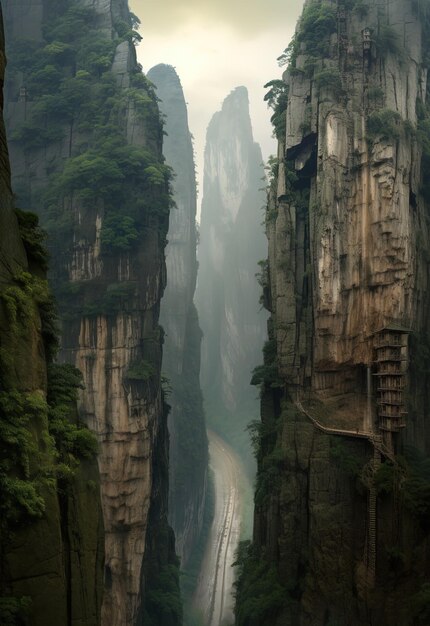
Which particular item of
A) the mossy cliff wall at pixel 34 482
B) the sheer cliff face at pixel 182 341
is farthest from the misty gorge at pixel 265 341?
the sheer cliff face at pixel 182 341

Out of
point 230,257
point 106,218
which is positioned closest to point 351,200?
point 106,218

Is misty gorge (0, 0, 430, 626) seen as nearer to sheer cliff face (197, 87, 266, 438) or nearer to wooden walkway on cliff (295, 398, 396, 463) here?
wooden walkway on cliff (295, 398, 396, 463)

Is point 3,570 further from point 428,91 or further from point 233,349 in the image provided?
point 233,349

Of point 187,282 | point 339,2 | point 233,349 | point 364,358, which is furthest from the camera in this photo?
point 233,349

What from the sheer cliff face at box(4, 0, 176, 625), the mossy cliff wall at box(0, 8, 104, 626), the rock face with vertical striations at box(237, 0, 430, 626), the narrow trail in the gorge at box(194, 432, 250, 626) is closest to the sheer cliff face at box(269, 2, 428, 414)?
the rock face with vertical striations at box(237, 0, 430, 626)

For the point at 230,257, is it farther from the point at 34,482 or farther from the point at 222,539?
the point at 34,482

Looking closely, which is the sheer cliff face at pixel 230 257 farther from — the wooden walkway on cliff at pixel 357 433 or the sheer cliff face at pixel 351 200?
the wooden walkway on cliff at pixel 357 433

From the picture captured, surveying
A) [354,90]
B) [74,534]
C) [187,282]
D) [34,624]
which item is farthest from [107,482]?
[187,282]
